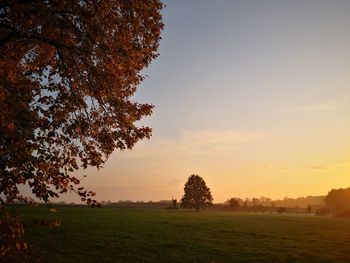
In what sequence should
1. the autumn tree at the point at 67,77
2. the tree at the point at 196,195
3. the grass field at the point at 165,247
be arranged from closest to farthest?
the autumn tree at the point at 67,77, the grass field at the point at 165,247, the tree at the point at 196,195

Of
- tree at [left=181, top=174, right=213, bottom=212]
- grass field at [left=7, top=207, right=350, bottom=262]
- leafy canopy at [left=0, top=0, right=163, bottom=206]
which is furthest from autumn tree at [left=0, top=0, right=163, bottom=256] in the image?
tree at [left=181, top=174, right=213, bottom=212]

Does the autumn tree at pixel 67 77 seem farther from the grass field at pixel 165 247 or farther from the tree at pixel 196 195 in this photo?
the tree at pixel 196 195

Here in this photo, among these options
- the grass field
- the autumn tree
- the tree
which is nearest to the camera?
the autumn tree

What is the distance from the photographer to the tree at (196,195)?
135125 mm

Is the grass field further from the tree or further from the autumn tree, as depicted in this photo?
the tree

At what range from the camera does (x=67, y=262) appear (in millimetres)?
26547

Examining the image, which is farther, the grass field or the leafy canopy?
the grass field

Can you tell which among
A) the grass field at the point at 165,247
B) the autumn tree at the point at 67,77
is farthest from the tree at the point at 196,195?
the autumn tree at the point at 67,77

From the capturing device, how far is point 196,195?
136 metres

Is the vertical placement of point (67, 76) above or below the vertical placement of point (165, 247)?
above

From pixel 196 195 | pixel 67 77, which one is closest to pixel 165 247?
pixel 67 77

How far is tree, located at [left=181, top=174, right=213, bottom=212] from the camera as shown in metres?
135

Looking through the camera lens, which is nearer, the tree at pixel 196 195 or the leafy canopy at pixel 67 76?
the leafy canopy at pixel 67 76

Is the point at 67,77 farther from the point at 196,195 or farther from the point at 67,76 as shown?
the point at 196,195
